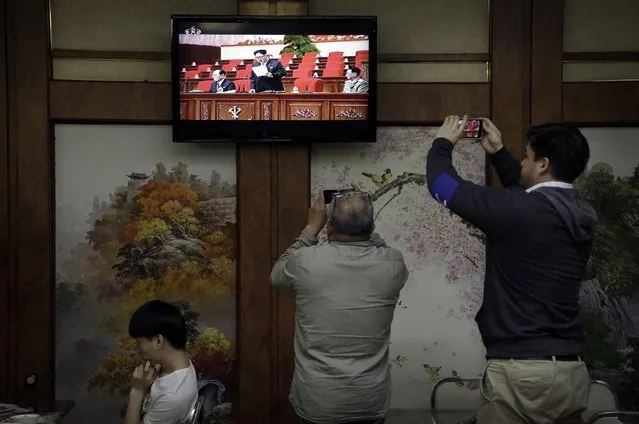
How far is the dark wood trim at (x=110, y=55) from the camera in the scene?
366 cm

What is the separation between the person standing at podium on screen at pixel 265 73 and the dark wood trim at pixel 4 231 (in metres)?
1.21

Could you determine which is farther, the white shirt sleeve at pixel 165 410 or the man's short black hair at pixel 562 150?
the white shirt sleeve at pixel 165 410

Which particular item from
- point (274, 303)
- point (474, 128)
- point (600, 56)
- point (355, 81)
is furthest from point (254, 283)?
point (600, 56)

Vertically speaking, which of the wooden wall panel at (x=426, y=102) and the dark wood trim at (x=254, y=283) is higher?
the wooden wall panel at (x=426, y=102)

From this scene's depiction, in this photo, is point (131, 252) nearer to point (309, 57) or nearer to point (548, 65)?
point (309, 57)

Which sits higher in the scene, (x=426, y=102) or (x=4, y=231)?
(x=426, y=102)

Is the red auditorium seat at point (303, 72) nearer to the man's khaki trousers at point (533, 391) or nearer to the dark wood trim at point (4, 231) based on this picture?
the dark wood trim at point (4, 231)

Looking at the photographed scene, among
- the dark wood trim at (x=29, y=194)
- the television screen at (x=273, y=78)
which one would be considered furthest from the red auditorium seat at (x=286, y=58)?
the dark wood trim at (x=29, y=194)

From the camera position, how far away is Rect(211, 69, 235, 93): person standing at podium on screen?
3504mm

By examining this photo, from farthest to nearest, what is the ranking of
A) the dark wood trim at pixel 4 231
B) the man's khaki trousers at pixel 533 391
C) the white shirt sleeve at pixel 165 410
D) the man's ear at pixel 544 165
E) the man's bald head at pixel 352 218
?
1. the dark wood trim at pixel 4 231
2. the man's bald head at pixel 352 218
3. the white shirt sleeve at pixel 165 410
4. the man's ear at pixel 544 165
5. the man's khaki trousers at pixel 533 391

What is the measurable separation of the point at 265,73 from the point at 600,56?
166cm

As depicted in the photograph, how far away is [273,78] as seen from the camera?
352 centimetres

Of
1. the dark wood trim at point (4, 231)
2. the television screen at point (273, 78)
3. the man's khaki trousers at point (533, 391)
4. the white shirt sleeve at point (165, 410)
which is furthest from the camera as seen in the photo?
the dark wood trim at point (4, 231)

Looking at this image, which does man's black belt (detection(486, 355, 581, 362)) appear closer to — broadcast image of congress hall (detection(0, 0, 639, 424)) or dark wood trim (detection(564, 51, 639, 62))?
broadcast image of congress hall (detection(0, 0, 639, 424))
